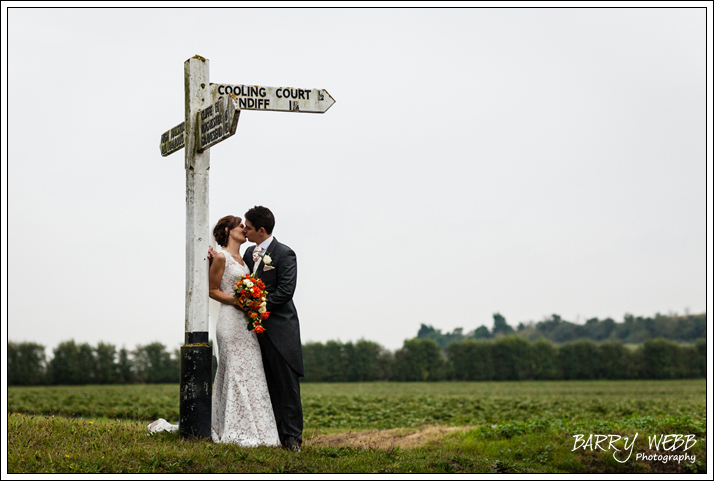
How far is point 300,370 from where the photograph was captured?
664 centimetres

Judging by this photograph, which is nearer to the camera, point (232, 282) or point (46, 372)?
point (232, 282)

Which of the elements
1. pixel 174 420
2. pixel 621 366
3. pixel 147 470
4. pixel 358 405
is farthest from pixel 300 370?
pixel 621 366

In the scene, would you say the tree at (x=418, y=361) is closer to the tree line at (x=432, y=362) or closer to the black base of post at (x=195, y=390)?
the tree line at (x=432, y=362)

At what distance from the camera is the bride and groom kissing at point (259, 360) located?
650 centimetres

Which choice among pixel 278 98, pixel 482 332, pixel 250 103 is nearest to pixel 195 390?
pixel 250 103

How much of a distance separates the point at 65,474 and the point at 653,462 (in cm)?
656

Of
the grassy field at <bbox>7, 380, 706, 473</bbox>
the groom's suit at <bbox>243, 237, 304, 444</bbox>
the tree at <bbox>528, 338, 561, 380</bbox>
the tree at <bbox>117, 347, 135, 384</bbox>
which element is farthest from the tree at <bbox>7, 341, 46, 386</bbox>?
the groom's suit at <bbox>243, 237, 304, 444</bbox>

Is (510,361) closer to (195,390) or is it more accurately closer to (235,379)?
(235,379)

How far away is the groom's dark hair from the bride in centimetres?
46

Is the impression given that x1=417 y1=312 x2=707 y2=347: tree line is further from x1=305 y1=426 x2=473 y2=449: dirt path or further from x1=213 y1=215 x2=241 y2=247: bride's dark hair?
x1=213 y1=215 x2=241 y2=247: bride's dark hair

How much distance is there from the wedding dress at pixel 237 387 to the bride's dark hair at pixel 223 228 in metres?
0.23

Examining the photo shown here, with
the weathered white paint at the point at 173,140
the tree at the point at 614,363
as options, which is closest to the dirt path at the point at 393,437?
the weathered white paint at the point at 173,140

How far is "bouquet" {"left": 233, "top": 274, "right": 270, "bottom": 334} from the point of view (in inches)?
253

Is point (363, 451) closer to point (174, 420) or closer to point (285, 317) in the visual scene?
point (285, 317)
